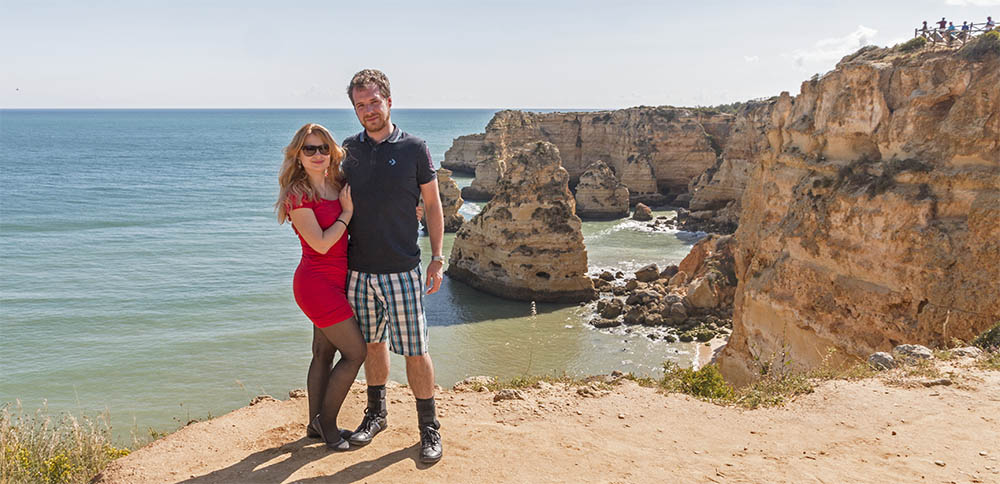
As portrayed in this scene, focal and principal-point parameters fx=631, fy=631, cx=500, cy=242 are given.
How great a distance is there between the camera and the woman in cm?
473

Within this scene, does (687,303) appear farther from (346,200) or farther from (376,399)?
(346,200)

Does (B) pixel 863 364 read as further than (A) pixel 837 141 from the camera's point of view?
No

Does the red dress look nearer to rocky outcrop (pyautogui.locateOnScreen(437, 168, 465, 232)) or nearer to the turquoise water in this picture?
the turquoise water

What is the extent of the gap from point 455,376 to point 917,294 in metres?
12.1

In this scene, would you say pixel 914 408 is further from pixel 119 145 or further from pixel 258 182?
pixel 119 145

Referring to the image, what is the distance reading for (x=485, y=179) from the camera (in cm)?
5622

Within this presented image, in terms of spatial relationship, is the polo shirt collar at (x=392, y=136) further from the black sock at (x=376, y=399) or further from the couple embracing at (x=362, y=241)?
the black sock at (x=376, y=399)

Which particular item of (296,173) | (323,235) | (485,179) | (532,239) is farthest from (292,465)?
(485,179)

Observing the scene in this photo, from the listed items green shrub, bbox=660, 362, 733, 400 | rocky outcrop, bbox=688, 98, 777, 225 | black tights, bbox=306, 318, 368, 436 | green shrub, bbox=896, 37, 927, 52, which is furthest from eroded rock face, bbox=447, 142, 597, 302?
black tights, bbox=306, 318, 368, 436

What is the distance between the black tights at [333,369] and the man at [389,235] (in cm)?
20

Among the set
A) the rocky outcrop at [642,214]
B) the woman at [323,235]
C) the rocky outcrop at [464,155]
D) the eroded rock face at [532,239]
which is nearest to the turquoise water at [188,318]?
the eroded rock face at [532,239]

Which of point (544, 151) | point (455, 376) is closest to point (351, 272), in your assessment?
point (455, 376)

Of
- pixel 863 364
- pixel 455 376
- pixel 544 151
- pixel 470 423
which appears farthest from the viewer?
pixel 544 151

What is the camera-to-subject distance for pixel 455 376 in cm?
1848
